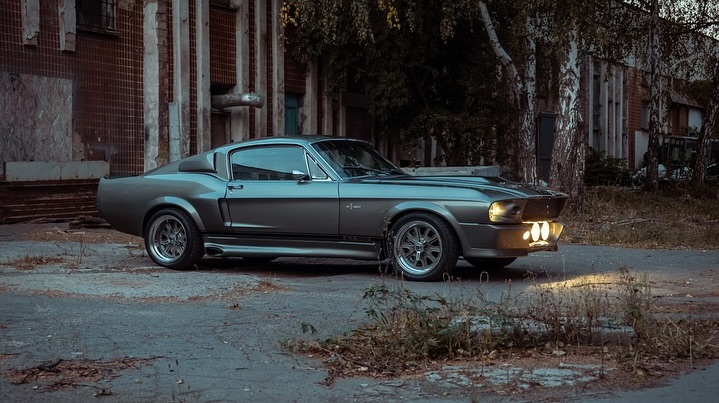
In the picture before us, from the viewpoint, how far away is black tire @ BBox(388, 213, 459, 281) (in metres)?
10.1

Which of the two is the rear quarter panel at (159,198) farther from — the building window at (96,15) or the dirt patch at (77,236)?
the building window at (96,15)

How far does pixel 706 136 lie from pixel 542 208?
73.1 feet

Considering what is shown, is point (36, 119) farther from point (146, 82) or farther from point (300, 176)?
point (300, 176)

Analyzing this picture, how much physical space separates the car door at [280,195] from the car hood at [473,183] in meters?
0.52

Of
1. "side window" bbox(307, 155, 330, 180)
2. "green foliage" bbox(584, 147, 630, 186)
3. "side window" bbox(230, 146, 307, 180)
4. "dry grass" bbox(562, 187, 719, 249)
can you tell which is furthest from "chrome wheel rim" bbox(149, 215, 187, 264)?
"green foliage" bbox(584, 147, 630, 186)

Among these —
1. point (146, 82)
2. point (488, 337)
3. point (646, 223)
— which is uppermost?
point (146, 82)

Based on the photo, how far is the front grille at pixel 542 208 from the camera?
10.3 meters

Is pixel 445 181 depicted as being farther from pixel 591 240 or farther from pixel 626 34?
pixel 626 34

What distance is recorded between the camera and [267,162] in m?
11.4

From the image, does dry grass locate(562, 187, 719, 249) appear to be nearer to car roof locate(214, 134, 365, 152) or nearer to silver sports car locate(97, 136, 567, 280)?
silver sports car locate(97, 136, 567, 280)

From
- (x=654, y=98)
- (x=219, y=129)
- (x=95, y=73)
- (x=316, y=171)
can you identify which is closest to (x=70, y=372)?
(x=316, y=171)

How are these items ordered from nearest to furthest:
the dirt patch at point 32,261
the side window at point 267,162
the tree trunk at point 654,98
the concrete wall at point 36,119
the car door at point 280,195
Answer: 1. the car door at point 280,195
2. the side window at point 267,162
3. the dirt patch at point 32,261
4. the concrete wall at point 36,119
5. the tree trunk at point 654,98

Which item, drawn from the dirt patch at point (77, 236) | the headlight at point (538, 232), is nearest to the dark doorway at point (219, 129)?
the dirt patch at point (77, 236)

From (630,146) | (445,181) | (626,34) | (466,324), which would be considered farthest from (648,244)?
(630,146)
